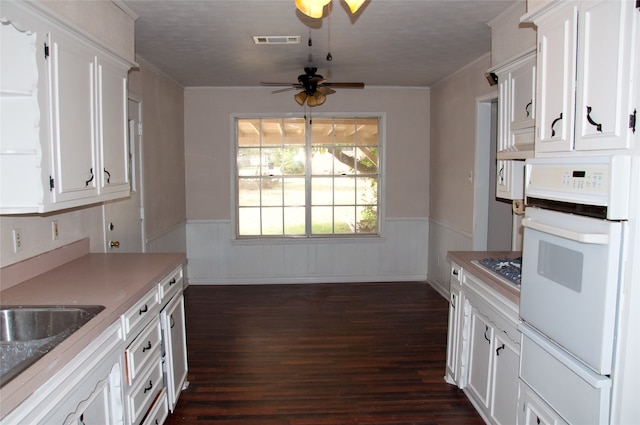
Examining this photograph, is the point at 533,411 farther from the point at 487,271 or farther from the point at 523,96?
the point at 523,96

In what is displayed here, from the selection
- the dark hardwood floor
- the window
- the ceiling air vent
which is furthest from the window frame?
the ceiling air vent

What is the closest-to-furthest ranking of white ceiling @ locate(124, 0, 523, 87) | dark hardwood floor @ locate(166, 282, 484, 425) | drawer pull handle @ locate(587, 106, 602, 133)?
drawer pull handle @ locate(587, 106, 602, 133) < dark hardwood floor @ locate(166, 282, 484, 425) < white ceiling @ locate(124, 0, 523, 87)

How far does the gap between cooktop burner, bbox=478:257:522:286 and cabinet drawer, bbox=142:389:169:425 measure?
211 cm

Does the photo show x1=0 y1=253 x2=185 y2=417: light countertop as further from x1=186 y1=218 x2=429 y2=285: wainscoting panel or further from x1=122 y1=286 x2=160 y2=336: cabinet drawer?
x1=186 y1=218 x2=429 y2=285: wainscoting panel

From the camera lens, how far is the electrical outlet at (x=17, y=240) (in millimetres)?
2365

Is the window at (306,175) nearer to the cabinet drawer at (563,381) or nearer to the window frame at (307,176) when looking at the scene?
the window frame at (307,176)

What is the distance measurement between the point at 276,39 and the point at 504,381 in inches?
121

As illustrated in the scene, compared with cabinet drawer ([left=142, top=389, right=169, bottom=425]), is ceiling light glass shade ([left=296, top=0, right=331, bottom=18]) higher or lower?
higher

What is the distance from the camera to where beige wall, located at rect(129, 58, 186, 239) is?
4.51 metres

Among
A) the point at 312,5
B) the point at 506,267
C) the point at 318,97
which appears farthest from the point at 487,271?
the point at 318,97

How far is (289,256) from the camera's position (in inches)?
244

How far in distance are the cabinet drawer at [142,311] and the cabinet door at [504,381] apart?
1.93 metres

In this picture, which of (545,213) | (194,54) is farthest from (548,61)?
(194,54)

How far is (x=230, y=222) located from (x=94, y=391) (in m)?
4.38
